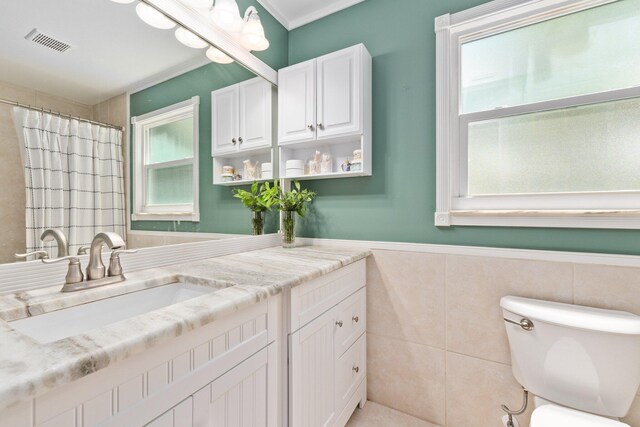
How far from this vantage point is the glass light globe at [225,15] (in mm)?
1401

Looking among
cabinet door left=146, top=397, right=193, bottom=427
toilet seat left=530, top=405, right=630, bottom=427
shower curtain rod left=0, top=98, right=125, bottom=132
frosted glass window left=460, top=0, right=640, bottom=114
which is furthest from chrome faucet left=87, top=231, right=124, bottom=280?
frosted glass window left=460, top=0, right=640, bottom=114

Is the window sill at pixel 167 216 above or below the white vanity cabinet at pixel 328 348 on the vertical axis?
above

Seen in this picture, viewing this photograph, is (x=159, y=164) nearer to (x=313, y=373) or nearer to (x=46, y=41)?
(x=46, y=41)

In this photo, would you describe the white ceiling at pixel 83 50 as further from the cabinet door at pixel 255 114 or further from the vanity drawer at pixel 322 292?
the vanity drawer at pixel 322 292

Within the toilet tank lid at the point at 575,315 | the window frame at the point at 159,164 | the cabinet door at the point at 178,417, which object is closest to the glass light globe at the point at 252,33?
the window frame at the point at 159,164

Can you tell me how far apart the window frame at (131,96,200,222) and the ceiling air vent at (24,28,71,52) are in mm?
278

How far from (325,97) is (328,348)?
1360 millimetres

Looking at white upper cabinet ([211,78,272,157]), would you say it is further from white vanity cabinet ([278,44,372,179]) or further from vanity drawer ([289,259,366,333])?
vanity drawer ([289,259,366,333])

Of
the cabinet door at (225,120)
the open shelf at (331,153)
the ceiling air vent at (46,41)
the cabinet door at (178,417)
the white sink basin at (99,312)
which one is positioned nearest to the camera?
the cabinet door at (178,417)

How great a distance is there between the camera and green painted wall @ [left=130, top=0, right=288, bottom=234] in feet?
3.93

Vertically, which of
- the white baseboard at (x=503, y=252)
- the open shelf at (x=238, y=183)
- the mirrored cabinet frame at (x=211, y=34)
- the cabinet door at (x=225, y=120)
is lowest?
the white baseboard at (x=503, y=252)

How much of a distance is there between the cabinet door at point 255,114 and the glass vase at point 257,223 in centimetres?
42

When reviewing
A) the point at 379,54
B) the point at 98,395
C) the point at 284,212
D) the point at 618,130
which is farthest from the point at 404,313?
the point at 379,54

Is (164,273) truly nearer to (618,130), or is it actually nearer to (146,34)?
(146,34)
